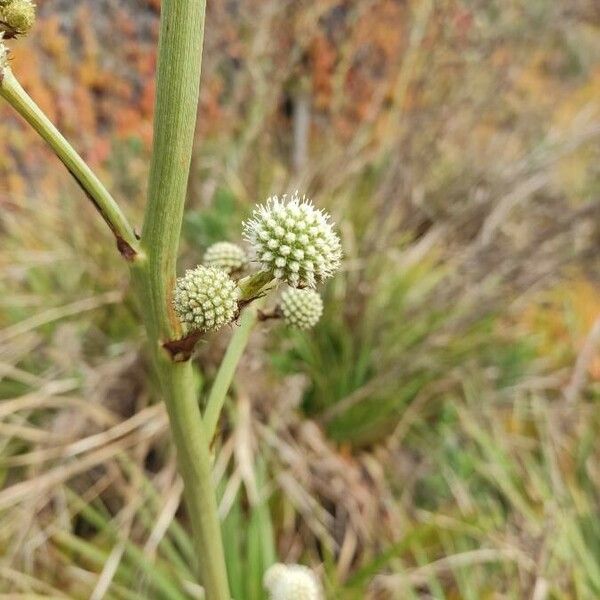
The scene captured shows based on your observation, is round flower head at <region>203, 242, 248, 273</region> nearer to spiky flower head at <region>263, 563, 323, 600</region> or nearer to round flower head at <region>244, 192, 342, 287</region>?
round flower head at <region>244, 192, 342, 287</region>

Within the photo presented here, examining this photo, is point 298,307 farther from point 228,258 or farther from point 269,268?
point 269,268

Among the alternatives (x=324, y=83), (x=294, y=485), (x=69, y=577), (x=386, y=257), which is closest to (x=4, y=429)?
(x=69, y=577)

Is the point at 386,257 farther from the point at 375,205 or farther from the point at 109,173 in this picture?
the point at 109,173

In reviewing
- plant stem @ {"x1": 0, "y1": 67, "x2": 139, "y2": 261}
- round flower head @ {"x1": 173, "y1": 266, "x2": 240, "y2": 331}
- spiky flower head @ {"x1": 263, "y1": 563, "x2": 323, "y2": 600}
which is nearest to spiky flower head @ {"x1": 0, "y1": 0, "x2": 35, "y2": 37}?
plant stem @ {"x1": 0, "y1": 67, "x2": 139, "y2": 261}

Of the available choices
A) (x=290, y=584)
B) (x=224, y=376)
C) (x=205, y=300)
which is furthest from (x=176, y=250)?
(x=290, y=584)

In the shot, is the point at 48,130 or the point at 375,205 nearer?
the point at 48,130

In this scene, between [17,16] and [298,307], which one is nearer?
[17,16]

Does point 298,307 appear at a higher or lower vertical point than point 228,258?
lower

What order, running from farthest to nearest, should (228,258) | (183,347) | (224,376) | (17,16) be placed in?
(228,258) → (224,376) → (183,347) → (17,16)
